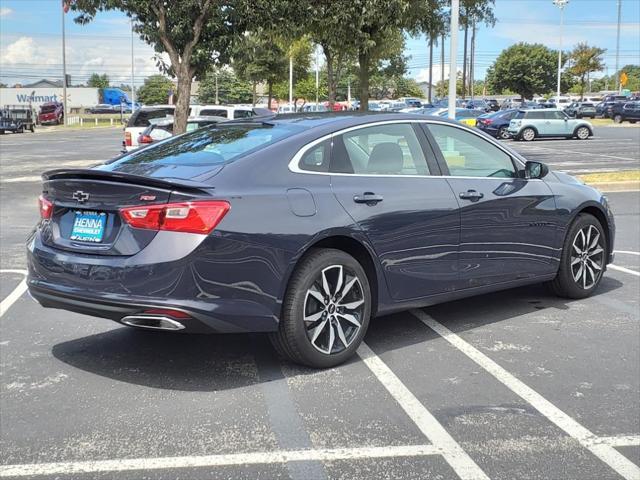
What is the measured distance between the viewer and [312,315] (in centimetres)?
438

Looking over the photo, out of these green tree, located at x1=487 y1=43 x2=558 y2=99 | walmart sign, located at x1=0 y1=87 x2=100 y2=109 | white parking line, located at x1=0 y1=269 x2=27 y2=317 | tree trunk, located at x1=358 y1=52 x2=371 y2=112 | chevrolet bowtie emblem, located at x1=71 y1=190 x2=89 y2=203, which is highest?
green tree, located at x1=487 y1=43 x2=558 y2=99

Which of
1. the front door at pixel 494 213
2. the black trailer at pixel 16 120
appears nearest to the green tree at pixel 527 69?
the black trailer at pixel 16 120

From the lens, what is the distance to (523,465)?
3.28 m

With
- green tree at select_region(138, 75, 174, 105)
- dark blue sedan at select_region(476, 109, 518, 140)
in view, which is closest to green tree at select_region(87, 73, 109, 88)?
green tree at select_region(138, 75, 174, 105)

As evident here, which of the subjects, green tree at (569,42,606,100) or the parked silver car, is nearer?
the parked silver car

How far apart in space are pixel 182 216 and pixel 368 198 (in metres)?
1.30

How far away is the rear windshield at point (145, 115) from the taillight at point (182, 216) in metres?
15.9

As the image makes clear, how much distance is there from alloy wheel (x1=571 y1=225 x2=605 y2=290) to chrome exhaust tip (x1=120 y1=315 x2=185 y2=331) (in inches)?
146

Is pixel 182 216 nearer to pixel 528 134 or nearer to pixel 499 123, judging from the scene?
pixel 528 134

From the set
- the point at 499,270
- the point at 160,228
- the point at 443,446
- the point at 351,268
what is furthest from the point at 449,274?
the point at 160,228

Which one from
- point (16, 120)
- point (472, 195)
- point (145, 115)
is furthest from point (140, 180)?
point (16, 120)

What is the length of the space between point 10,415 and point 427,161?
3.19 m

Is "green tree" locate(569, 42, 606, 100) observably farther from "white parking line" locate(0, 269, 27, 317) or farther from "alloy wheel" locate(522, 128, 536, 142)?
"white parking line" locate(0, 269, 27, 317)

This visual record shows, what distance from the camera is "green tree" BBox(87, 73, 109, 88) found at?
151 m
